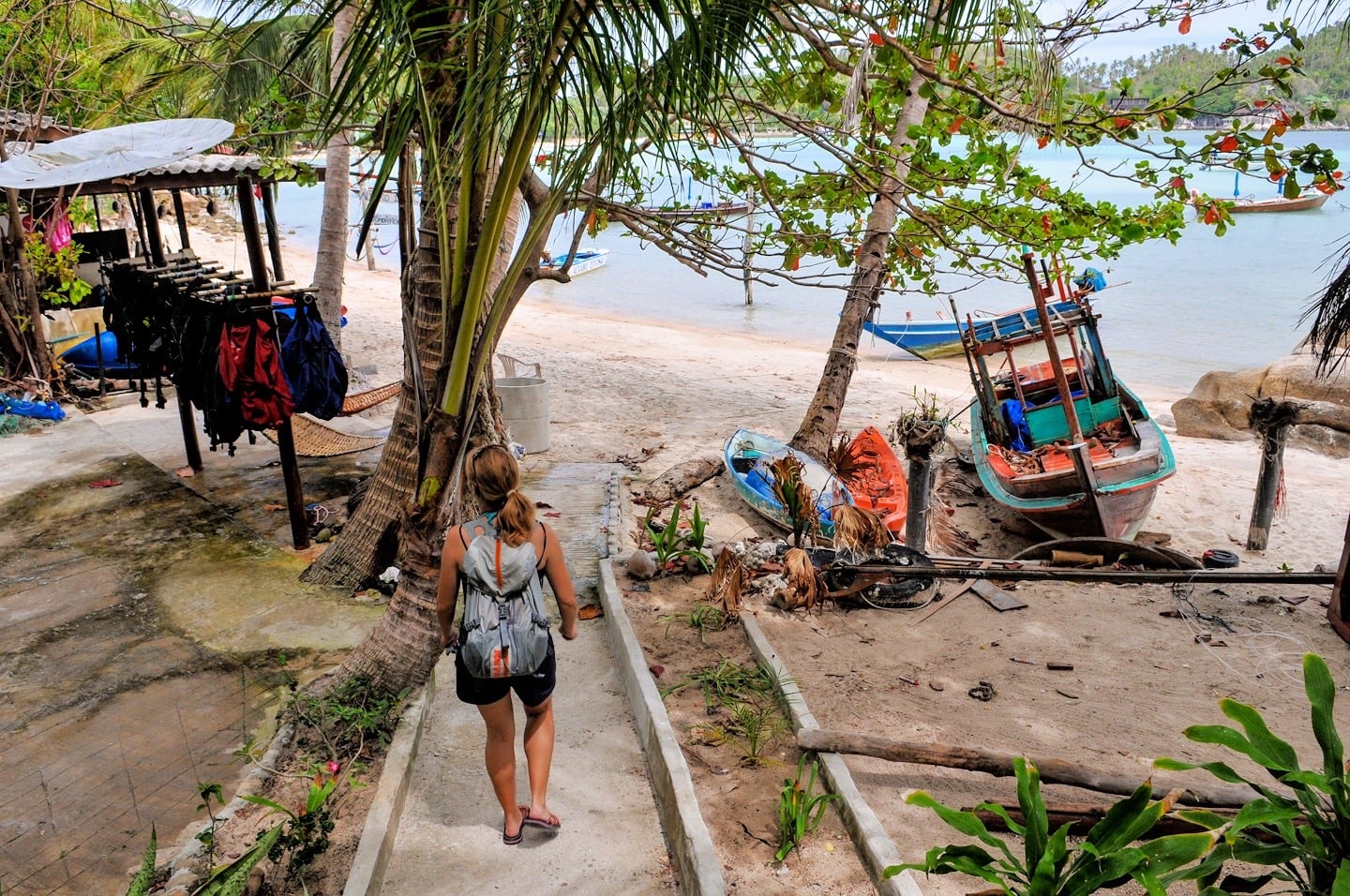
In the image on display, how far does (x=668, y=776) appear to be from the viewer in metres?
3.92

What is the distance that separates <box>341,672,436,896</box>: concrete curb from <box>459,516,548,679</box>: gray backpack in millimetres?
731

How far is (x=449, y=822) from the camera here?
12.8ft

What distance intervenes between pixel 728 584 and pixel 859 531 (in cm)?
136

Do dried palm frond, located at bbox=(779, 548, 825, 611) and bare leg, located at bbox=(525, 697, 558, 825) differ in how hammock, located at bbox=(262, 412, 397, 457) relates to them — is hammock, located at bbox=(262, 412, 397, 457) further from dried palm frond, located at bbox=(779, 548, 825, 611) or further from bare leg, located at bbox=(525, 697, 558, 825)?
bare leg, located at bbox=(525, 697, 558, 825)

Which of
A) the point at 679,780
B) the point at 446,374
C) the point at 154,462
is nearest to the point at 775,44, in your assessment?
the point at 446,374

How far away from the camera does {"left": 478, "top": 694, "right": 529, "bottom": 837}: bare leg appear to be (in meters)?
3.62

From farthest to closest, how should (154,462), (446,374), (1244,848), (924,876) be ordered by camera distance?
(154,462), (446,374), (924,876), (1244,848)

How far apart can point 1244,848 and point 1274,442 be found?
7846mm

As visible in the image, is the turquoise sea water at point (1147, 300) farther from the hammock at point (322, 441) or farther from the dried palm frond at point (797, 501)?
the dried palm frond at point (797, 501)

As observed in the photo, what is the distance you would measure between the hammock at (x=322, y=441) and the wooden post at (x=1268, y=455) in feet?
27.2

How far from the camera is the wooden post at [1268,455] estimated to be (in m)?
9.12

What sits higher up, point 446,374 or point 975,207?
point 975,207

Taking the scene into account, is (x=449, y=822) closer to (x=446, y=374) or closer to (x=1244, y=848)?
(x=446, y=374)

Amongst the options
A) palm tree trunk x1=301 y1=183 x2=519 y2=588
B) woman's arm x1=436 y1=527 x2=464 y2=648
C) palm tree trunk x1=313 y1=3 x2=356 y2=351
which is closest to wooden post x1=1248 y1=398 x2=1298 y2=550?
palm tree trunk x1=301 y1=183 x2=519 y2=588
